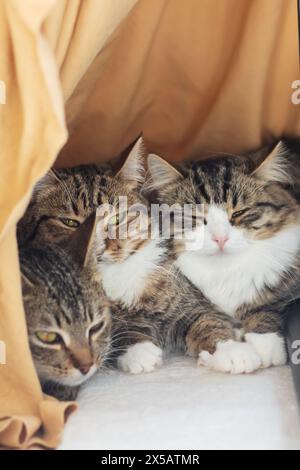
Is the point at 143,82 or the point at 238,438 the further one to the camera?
the point at 143,82

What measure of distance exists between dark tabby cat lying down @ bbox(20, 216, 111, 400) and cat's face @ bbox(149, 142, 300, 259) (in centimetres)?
30

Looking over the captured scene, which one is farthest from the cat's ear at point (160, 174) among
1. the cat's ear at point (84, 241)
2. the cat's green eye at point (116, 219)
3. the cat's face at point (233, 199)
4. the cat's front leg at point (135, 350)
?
the cat's front leg at point (135, 350)

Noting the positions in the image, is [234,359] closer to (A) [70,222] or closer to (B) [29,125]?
(A) [70,222]

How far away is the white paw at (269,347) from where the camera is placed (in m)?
1.49

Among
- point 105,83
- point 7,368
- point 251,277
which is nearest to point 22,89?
point 7,368

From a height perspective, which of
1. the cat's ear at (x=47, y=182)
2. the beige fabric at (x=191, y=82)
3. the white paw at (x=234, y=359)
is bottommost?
the white paw at (x=234, y=359)

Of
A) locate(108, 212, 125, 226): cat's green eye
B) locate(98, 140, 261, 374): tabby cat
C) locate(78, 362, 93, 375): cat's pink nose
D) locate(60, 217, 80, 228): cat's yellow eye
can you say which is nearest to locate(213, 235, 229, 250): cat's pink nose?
locate(98, 140, 261, 374): tabby cat

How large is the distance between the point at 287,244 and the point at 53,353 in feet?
2.23

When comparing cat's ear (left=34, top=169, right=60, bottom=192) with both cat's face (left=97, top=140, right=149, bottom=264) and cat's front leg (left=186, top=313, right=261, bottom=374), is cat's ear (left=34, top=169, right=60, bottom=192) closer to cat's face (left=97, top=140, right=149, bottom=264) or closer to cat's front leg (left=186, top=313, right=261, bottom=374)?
cat's face (left=97, top=140, right=149, bottom=264)

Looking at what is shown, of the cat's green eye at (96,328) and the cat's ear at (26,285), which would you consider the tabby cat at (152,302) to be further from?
the cat's ear at (26,285)

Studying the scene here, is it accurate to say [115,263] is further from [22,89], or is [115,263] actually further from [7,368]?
[22,89]

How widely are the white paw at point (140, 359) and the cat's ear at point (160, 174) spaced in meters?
0.44

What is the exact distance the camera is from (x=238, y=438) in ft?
4.04

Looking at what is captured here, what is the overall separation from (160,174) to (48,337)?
1.83ft
